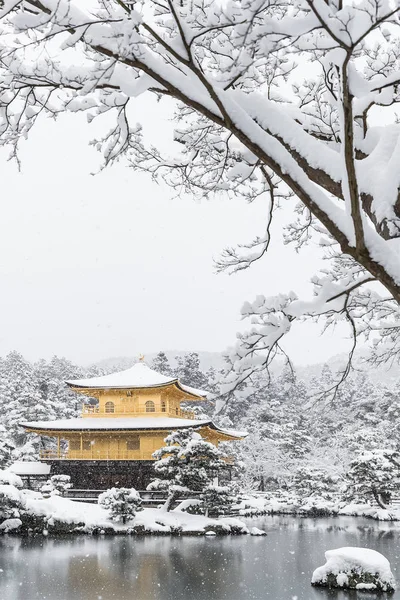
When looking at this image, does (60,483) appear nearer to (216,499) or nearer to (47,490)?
(47,490)

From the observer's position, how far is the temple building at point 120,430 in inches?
928

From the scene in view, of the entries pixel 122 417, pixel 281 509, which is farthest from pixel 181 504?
pixel 281 509

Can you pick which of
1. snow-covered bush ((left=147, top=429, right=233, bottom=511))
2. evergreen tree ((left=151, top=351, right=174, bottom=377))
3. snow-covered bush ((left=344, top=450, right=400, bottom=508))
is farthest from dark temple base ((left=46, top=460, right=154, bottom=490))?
evergreen tree ((left=151, top=351, right=174, bottom=377))

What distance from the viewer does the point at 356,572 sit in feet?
33.0

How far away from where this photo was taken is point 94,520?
18.0 meters

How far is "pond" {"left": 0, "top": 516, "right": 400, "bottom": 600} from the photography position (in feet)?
31.8

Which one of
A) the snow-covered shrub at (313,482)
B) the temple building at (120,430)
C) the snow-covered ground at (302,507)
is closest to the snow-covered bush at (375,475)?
the snow-covered ground at (302,507)

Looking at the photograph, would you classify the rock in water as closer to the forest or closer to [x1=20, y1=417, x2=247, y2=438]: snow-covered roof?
[x1=20, y1=417, x2=247, y2=438]: snow-covered roof

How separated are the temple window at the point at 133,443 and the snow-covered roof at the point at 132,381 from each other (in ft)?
7.67

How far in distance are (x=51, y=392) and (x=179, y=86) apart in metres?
36.7

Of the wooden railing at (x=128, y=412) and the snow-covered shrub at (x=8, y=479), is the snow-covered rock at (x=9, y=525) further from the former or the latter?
the wooden railing at (x=128, y=412)

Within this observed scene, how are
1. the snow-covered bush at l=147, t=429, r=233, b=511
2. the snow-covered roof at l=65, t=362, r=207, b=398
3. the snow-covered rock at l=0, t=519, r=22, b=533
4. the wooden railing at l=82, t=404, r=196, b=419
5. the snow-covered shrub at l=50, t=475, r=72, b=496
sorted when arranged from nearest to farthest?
the snow-covered rock at l=0, t=519, r=22, b=533 → the snow-covered bush at l=147, t=429, r=233, b=511 → the snow-covered shrub at l=50, t=475, r=72, b=496 → the snow-covered roof at l=65, t=362, r=207, b=398 → the wooden railing at l=82, t=404, r=196, b=419

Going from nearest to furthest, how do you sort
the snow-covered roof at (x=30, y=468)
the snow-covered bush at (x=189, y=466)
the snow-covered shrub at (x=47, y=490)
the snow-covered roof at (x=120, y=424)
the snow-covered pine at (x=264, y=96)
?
the snow-covered pine at (x=264, y=96) < the snow-covered bush at (x=189, y=466) < the snow-covered shrub at (x=47, y=490) < the snow-covered roof at (x=30, y=468) < the snow-covered roof at (x=120, y=424)

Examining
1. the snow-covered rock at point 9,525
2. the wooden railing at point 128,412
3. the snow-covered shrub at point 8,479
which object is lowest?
the snow-covered rock at point 9,525
